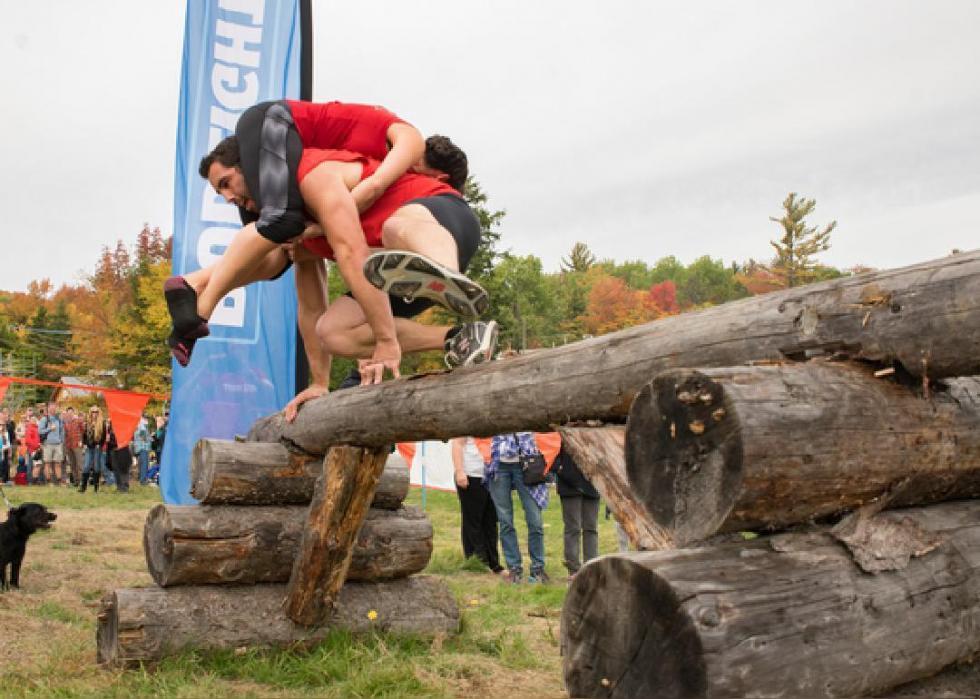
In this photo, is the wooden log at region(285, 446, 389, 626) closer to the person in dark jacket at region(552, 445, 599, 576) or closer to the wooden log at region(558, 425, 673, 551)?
the wooden log at region(558, 425, 673, 551)

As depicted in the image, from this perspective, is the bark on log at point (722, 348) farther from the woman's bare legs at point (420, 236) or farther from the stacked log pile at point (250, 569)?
the stacked log pile at point (250, 569)

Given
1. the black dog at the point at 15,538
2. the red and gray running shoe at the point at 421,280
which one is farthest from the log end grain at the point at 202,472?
the black dog at the point at 15,538

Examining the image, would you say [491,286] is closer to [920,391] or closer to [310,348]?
[310,348]

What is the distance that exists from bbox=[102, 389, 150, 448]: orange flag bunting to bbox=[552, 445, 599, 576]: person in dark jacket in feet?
35.6

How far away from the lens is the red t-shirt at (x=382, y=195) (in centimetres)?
452

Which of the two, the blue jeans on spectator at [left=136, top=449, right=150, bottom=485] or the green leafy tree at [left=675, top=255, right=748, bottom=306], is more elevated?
the green leafy tree at [left=675, top=255, right=748, bottom=306]

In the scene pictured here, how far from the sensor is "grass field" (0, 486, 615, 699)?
4.54 metres

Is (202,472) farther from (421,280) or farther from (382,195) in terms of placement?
(421,280)

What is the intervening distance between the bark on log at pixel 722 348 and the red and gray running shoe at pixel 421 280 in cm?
37

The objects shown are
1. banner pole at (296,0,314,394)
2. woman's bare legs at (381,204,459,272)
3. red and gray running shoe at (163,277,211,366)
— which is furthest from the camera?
banner pole at (296,0,314,394)

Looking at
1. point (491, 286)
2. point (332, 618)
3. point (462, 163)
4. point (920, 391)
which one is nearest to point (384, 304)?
point (462, 163)

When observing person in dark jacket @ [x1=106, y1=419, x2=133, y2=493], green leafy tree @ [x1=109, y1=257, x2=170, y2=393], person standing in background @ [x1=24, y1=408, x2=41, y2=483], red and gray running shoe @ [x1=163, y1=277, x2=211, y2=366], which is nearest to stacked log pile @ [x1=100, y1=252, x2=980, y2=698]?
red and gray running shoe @ [x1=163, y1=277, x2=211, y2=366]

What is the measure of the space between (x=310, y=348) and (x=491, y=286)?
2960 centimetres

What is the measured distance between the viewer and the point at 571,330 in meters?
68.4
